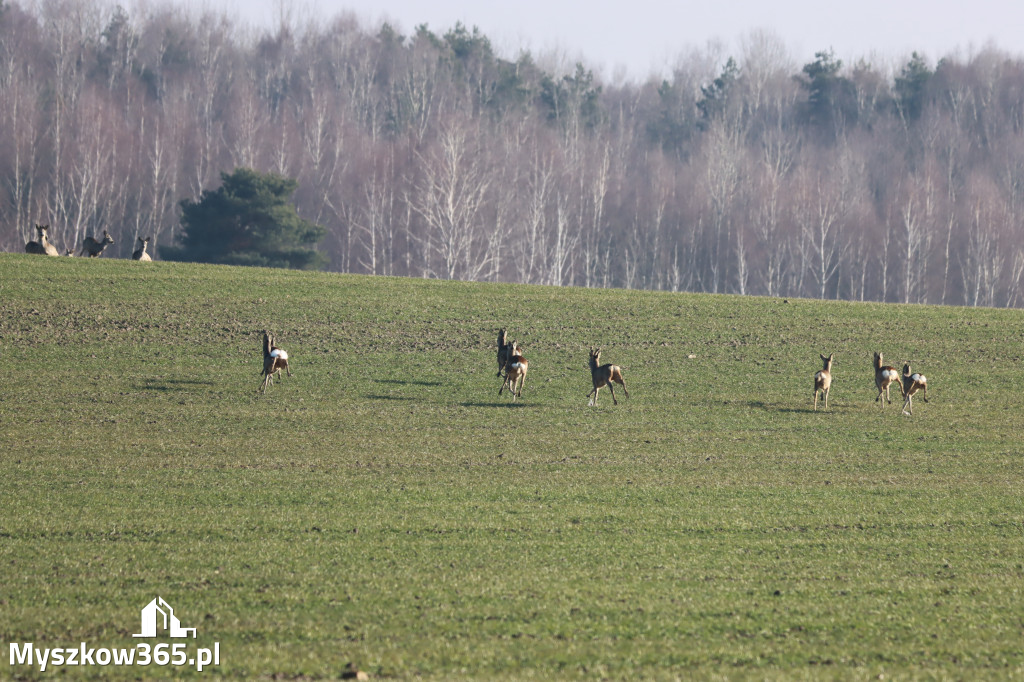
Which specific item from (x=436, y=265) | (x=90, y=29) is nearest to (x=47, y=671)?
(x=436, y=265)

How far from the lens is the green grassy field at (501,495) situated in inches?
355

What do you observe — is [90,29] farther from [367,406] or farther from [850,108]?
[367,406]

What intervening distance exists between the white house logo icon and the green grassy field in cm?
13

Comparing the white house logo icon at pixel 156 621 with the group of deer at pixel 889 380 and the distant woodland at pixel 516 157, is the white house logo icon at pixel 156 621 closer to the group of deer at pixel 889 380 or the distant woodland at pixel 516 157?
the group of deer at pixel 889 380

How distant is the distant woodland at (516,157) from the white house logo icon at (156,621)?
2871 inches

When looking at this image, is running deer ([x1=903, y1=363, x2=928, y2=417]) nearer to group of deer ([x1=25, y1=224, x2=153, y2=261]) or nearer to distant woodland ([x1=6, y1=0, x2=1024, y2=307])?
group of deer ([x1=25, y1=224, x2=153, y2=261])

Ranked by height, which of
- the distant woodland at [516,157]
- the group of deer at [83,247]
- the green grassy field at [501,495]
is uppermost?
the distant woodland at [516,157]

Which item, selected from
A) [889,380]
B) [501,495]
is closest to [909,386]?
[889,380]

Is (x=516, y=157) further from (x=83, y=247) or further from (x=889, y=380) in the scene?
(x=889, y=380)

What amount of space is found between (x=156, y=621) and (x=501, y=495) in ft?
23.4

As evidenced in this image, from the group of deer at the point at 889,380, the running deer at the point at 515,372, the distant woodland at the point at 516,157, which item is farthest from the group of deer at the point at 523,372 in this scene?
the distant woodland at the point at 516,157

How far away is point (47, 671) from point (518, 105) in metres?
111

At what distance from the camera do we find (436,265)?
93688 millimetres

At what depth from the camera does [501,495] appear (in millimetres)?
15711
